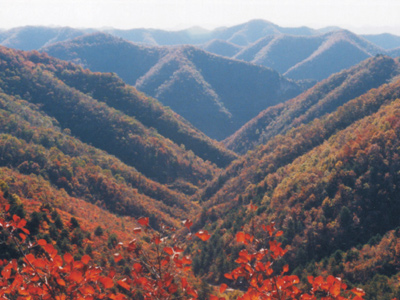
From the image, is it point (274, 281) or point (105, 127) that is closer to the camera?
point (274, 281)

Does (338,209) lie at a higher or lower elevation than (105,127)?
higher

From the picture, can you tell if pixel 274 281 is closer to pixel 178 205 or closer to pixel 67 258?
pixel 67 258

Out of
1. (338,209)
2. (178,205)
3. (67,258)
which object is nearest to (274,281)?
(67,258)

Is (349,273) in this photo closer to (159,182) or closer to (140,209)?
(140,209)

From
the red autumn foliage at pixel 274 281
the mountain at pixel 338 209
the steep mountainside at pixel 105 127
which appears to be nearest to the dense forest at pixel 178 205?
the red autumn foliage at pixel 274 281

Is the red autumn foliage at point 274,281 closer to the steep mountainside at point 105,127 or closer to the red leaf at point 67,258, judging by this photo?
the red leaf at point 67,258

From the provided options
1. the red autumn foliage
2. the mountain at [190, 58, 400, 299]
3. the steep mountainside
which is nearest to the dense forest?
the red autumn foliage

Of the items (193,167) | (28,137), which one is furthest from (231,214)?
(28,137)

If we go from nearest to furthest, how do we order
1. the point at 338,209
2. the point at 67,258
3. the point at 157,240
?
the point at 67,258 < the point at 157,240 < the point at 338,209

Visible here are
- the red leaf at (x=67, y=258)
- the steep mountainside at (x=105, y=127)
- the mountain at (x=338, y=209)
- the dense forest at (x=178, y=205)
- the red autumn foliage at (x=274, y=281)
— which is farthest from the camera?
the steep mountainside at (x=105, y=127)
